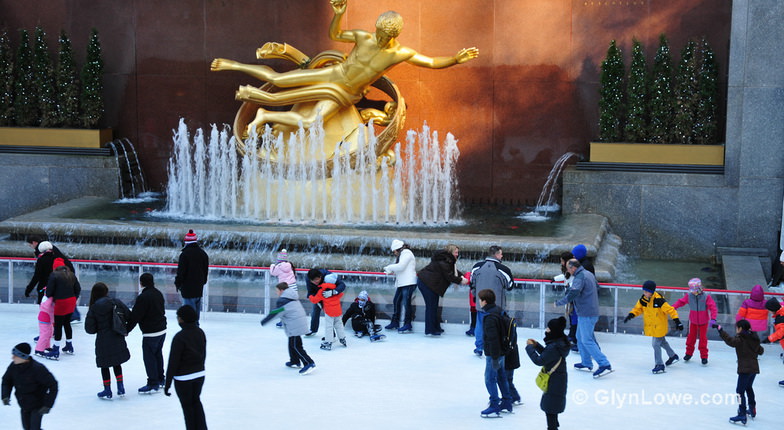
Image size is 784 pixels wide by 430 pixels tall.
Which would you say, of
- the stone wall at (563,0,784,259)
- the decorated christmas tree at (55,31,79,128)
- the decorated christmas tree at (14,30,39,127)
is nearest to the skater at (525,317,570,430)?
the stone wall at (563,0,784,259)

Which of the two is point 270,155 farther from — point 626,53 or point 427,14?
point 626,53

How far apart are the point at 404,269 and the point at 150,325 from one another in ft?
9.75

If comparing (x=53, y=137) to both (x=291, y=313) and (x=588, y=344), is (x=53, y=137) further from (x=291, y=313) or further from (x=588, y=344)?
(x=588, y=344)

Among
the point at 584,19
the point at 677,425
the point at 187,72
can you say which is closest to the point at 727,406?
the point at 677,425

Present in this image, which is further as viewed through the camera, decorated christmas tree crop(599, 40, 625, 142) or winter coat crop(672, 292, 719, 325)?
decorated christmas tree crop(599, 40, 625, 142)

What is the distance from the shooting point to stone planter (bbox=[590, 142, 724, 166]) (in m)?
16.1

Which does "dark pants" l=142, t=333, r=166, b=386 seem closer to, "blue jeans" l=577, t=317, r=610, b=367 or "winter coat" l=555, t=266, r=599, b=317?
"winter coat" l=555, t=266, r=599, b=317

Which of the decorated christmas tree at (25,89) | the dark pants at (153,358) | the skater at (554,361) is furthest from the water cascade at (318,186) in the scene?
the skater at (554,361)

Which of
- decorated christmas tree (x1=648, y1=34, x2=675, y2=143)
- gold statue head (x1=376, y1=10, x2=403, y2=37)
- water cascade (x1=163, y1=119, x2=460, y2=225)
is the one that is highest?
gold statue head (x1=376, y1=10, x2=403, y2=37)

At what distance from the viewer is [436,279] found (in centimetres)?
1052

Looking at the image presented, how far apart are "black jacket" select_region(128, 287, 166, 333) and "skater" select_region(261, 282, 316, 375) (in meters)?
1.03

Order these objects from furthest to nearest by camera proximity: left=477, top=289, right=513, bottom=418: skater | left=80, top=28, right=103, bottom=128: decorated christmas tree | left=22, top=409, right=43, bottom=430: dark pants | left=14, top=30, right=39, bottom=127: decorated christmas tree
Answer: left=14, top=30, right=39, bottom=127: decorated christmas tree < left=80, top=28, right=103, bottom=128: decorated christmas tree < left=477, top=289, right=513, bottom=418: skater < left=22, top=409, right=43, bottom=430: dark pants

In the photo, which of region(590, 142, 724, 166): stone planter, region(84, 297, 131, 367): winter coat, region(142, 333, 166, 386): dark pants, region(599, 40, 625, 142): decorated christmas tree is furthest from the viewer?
region(599, 40, 625, 142): decorated christmas tree

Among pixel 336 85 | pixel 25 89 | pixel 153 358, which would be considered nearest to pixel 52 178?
pixel 25 89
